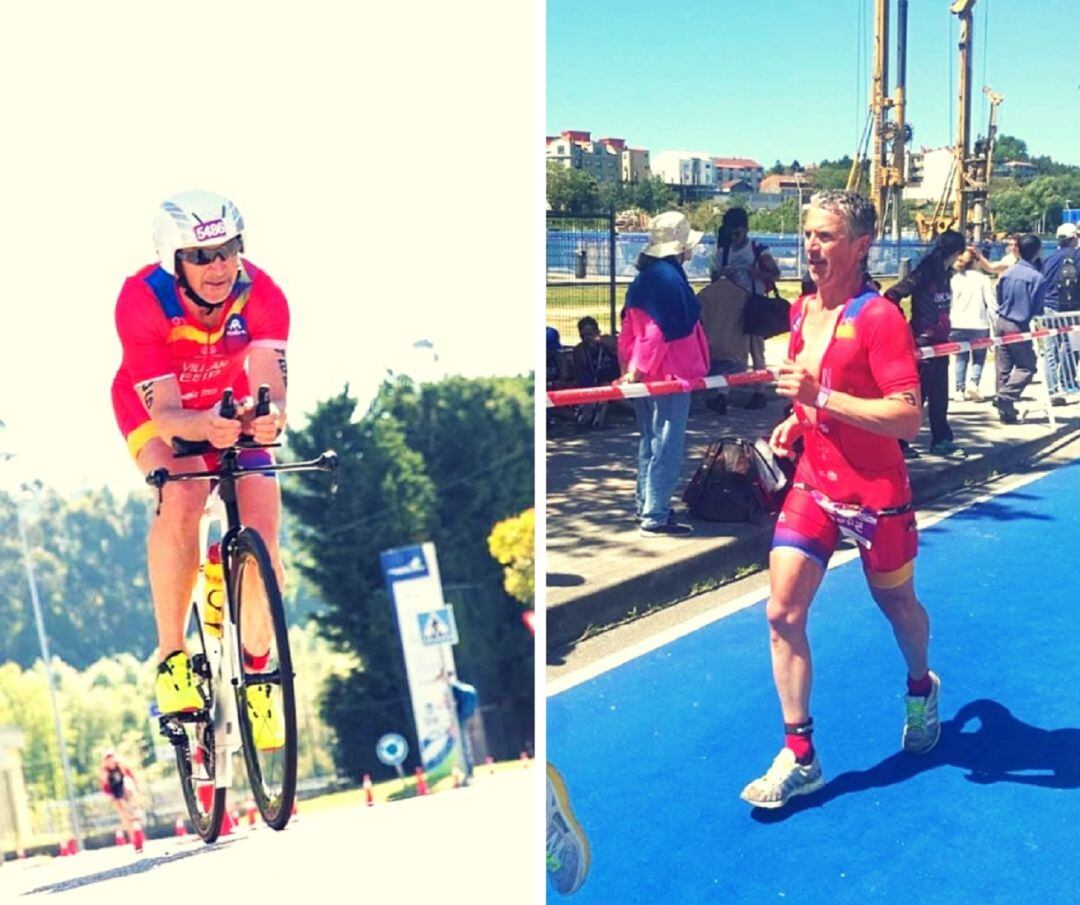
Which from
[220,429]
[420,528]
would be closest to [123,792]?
[220,429]

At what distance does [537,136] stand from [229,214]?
2.65 feet

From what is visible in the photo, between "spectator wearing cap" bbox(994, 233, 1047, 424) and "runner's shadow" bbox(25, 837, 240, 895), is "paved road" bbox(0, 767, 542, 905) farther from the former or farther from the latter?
"spectator wearing cap" bbox(994, 233, 1047, 424)

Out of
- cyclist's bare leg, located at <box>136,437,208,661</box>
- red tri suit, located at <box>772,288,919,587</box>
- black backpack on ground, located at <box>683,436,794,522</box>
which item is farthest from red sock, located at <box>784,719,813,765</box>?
cyclist's bare leg, located at <box>136,437,208,661</box>

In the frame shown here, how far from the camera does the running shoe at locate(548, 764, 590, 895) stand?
254cm

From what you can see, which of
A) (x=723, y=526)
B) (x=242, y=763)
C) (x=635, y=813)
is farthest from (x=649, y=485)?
(x=242, y=763)

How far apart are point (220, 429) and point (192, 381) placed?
108mm

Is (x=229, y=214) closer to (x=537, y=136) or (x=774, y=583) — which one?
(x=537, y=136)

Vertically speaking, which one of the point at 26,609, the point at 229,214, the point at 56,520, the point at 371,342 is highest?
the point at 229,214

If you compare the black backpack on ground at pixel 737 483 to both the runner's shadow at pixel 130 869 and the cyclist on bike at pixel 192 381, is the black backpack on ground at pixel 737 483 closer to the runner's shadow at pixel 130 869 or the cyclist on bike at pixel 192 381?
the cyclist on bike at pixel 192 381

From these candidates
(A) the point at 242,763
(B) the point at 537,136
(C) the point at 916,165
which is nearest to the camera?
(C) the point at 916,165

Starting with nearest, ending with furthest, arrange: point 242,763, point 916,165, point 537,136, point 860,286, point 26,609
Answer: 1. point 860,286
2. point 916,165
3. point 242,763
4. point 26,609
5. point 537,136

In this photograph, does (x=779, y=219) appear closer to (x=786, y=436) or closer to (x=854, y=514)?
(x=786, y=436)

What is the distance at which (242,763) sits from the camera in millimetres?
2434

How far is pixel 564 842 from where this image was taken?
2.61m
